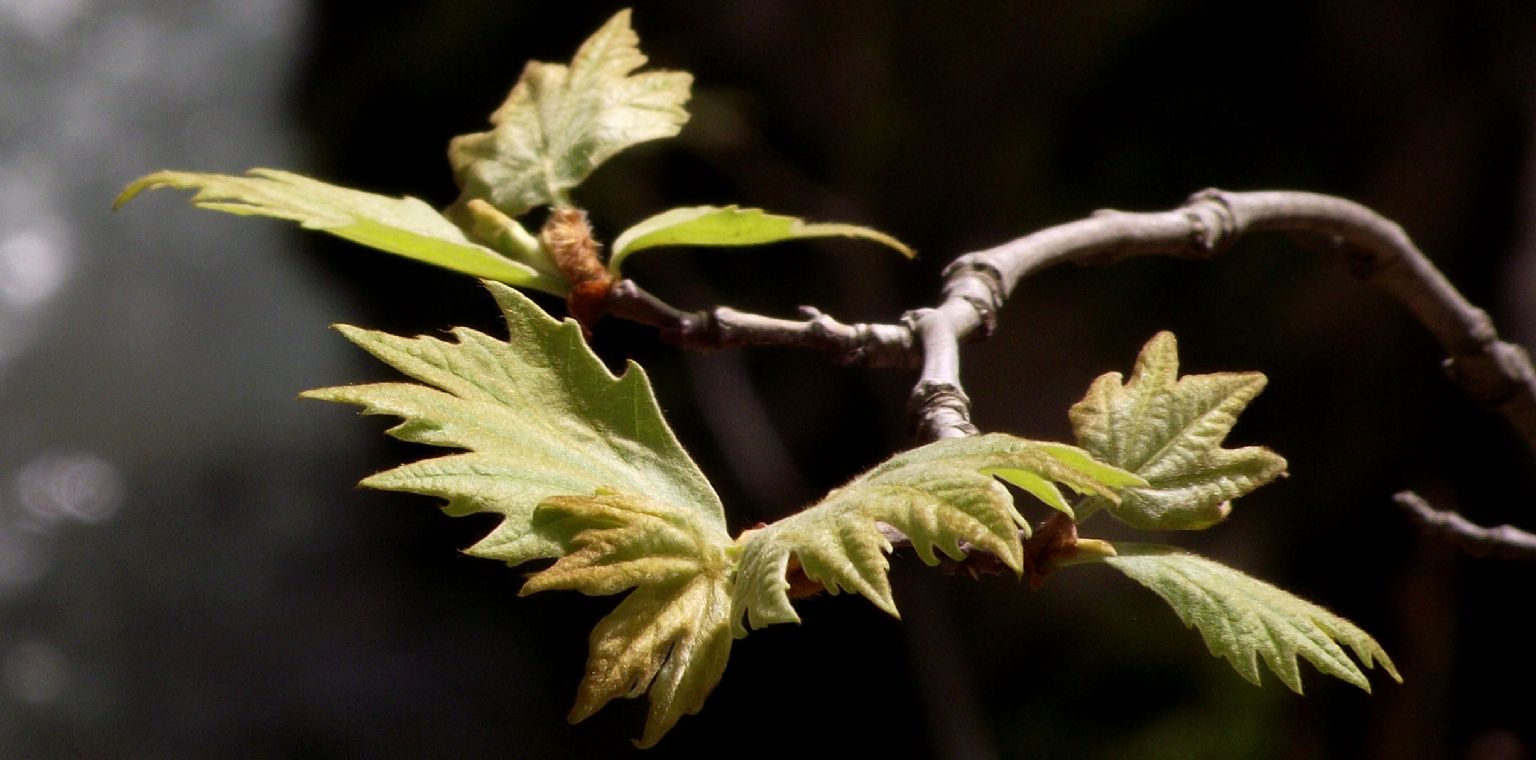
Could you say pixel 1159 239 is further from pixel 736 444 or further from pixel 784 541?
pixel 736 444

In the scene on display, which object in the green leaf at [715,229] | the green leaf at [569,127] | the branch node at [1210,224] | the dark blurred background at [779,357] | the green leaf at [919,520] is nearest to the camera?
the green leaf at [919,520]

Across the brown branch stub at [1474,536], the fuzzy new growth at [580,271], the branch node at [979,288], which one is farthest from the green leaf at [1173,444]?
the brown branch stub at [1474,536]

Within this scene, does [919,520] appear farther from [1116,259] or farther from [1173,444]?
[1116,259]

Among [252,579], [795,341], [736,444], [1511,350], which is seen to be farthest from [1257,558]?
[252,579]

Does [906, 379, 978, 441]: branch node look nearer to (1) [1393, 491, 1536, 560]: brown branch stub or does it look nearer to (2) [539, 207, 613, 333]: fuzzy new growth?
(2) [539, 207, 613, 333]: fuzzy new growth

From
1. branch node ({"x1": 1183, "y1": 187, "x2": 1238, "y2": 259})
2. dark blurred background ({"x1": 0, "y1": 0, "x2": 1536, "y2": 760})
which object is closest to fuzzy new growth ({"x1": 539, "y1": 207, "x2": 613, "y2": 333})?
branch node ({"x1": 1183, "y1": 187, "x2": 1238, "y2": 259})

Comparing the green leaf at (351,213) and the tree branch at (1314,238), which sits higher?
the tree branch at (1314,238)

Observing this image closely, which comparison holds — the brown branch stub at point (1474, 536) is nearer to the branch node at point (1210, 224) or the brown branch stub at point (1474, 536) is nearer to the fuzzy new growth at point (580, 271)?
the branch node at point (1210, 224)
